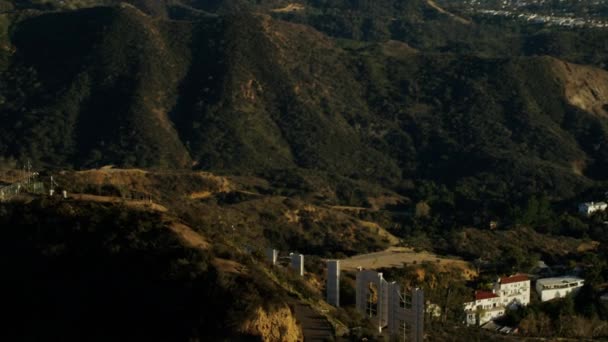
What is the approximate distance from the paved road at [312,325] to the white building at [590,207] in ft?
133

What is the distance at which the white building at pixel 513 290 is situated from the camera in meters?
51.8

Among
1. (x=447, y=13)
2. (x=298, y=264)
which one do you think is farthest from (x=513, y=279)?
(x=447, y=13)

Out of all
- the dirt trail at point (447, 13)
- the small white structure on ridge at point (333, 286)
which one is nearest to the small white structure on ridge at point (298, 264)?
the small white structure on ridge at point (333, 286)

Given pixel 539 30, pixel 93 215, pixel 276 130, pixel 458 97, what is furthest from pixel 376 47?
pixel 93 215

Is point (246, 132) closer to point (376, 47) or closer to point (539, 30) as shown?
point (376, 47)

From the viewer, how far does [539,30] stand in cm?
14012

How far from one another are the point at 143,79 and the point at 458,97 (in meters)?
21.7

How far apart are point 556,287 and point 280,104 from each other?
4037 centimetres

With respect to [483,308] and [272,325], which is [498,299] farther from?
[272,325]

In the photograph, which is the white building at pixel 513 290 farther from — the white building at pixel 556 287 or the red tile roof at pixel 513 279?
the white building at pixel 556 287

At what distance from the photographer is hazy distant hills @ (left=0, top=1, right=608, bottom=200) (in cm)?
8369

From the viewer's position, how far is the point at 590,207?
73.0 m

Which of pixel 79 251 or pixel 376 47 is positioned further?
pixel 376 47

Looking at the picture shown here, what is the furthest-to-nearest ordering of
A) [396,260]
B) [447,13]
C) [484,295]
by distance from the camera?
[447,13]
[396,260]
[484,295]
